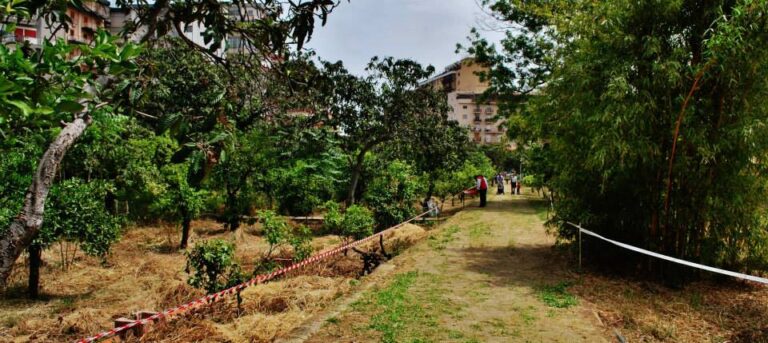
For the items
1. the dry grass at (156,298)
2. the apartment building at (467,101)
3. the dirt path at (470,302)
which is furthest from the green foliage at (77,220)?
the apartment building at (467,101)

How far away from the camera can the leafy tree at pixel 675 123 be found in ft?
21.2

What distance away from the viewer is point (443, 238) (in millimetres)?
12398

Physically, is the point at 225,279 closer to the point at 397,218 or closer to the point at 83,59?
the point at 83,59

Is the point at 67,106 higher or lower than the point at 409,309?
higher

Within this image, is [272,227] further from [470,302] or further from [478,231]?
[478,231]

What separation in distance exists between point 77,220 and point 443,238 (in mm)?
8226

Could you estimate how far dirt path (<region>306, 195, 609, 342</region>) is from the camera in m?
5.25

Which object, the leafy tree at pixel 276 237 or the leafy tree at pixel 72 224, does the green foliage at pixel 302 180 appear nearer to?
the leafy tree at pixel 276 237

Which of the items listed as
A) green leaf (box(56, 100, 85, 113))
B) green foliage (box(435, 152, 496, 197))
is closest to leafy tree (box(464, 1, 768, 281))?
green leaf (box(56, 100, 85, 113))

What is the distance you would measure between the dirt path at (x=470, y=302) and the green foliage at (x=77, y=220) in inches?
250

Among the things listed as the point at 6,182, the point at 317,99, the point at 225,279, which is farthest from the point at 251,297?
the point at 317,99

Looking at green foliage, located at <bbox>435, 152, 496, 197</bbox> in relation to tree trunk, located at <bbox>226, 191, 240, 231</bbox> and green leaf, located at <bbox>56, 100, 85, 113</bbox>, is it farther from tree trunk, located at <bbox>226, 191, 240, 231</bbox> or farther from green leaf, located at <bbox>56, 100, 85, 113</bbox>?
green leaf, located at <bbox>56, 100, 85, 113</bbox>

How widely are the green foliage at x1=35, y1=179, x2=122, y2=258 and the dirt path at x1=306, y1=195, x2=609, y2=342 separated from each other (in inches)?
250

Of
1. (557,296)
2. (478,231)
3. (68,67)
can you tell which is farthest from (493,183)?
(68,67)
